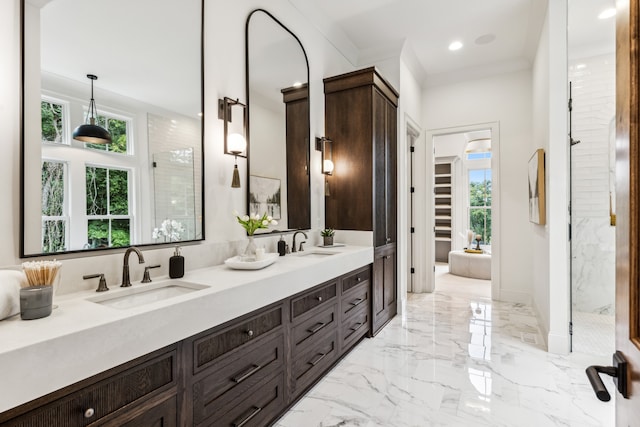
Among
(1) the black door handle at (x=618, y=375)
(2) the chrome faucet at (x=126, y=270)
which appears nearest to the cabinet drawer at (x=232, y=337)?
(2) the chrome faucet at (x=126, y=270)

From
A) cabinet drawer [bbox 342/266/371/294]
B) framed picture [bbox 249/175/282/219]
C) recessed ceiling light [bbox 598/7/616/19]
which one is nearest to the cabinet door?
cabinet drawer [bbox 342/266/371/294]

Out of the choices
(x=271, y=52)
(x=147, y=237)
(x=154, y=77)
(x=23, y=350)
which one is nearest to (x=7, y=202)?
(x=147, y=237)

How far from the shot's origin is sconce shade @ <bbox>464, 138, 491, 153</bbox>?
20.5 ft

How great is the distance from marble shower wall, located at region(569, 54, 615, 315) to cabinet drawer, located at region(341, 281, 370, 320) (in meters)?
2.60

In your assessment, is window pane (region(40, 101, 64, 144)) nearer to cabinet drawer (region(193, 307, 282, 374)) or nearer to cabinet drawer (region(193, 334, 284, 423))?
cabinet drawer (region(193, 307, 282, 374))

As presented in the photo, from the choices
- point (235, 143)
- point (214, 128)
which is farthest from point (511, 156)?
point (214, 128)

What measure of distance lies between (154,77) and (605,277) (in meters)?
→ 4.73

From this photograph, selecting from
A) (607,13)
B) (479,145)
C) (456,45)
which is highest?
(456,45)

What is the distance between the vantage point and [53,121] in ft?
4.72

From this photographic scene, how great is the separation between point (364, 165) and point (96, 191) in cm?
236

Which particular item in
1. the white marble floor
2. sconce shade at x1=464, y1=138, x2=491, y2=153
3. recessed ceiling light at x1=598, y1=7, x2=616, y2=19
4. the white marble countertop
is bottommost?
the white marble floor

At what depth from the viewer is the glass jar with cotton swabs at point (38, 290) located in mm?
1095

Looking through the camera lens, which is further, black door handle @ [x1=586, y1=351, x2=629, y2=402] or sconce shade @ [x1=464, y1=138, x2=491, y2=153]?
sconce shade @ [x1=464, y1=138, x2=491, y2=153]

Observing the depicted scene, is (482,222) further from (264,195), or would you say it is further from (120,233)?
(120,233)
